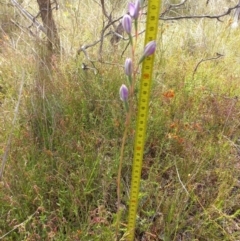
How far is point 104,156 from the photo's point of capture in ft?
4.24

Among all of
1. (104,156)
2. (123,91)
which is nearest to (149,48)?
(123,91)

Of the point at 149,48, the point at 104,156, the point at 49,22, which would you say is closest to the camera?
the point at 149,48

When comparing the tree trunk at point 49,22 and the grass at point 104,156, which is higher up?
the tree trunk at point 49,22

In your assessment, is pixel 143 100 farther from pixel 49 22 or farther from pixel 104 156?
pixel 49 22

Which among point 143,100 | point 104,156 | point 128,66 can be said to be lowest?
point 104,156

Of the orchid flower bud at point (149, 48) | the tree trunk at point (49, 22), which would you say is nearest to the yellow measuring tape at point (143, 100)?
the orchid flower bud at point (149, 48)

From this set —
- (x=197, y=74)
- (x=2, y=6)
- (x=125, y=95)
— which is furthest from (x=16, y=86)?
(x=2, y=6)

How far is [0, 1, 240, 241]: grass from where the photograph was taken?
109 cm

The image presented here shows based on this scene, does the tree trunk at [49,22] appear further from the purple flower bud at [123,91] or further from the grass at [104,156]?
the purple flower bud at [123,91]

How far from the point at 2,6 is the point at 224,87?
8.12 feet

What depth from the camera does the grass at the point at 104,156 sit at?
1.09 m

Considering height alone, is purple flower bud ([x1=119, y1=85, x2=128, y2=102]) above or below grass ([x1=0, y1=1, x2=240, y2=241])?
above

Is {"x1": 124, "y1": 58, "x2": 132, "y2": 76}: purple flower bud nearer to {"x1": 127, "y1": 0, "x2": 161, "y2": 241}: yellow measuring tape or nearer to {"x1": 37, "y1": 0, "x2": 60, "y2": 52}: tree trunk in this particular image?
{"x1": 127, "y1": 0, "x2": 161, "y2": 241}: yellow measuring tape

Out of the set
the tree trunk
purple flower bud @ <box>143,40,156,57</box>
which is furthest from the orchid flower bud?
the tree trunk
